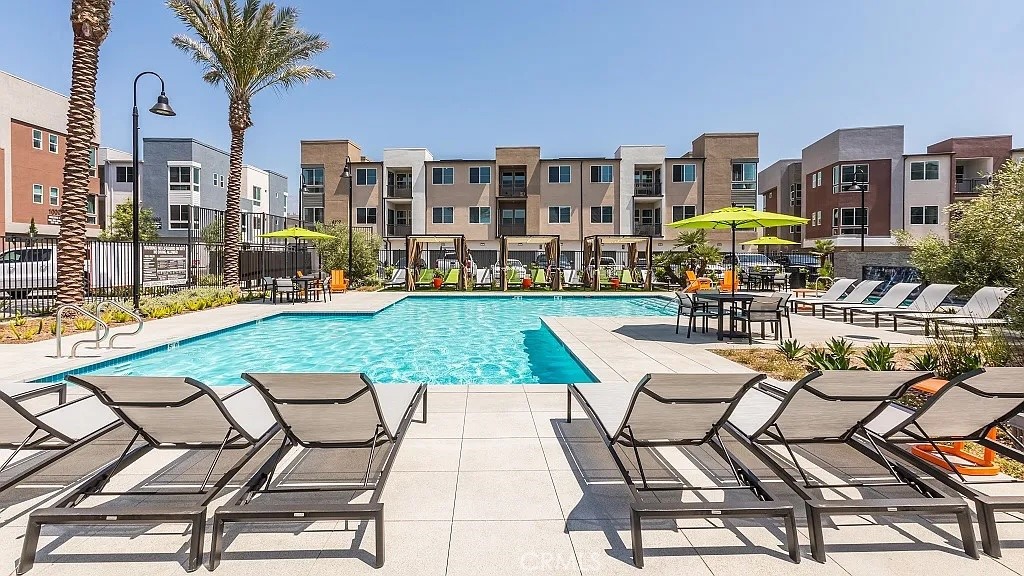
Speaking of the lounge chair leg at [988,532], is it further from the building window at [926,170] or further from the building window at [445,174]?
the building window at [926,170]

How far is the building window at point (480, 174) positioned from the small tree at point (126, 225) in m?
22.4

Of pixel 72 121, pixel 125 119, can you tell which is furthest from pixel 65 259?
pixel 125 119

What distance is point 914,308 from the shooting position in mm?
10992

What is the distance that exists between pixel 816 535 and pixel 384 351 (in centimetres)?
882

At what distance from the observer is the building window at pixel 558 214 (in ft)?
131

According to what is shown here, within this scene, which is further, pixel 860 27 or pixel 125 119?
pixel 125 119

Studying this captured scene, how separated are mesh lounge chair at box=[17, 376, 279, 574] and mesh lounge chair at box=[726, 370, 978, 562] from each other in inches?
116

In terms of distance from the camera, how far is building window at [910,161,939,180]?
37469 millimetres

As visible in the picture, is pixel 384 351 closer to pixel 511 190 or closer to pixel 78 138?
pixel 78 138

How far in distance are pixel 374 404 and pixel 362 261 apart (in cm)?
2375

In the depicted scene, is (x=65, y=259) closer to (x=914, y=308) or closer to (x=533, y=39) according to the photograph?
(x=533, y=39)

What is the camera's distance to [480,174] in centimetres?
4028

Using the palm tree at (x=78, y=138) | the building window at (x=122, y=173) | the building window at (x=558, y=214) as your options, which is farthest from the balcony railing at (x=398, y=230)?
the palm tree at (x=78, y=138)

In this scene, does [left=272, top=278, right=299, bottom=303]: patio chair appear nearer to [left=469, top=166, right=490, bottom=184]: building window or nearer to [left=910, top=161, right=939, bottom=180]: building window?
[left=469, top=166, right=490, bottom=184]: building window
